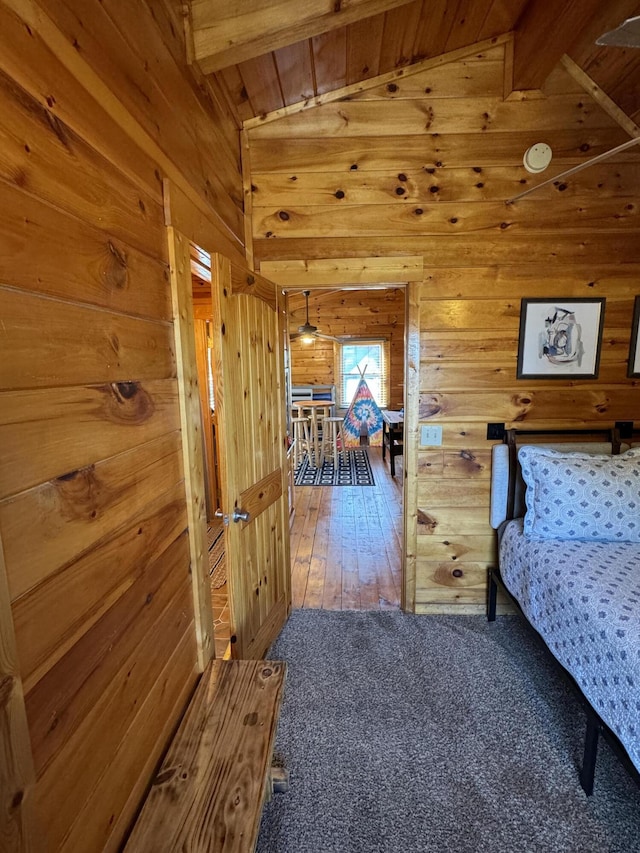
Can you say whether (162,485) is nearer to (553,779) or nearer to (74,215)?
(74,215)

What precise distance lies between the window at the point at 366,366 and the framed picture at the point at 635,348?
18.9 ft


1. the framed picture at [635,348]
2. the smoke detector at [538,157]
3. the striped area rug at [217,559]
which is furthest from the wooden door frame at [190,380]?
the framed picture at [635,348]

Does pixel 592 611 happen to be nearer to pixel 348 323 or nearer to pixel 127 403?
pixel 127 403

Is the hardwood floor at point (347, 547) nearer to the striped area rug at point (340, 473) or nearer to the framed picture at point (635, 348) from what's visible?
the striped area rug at point (340, 473)

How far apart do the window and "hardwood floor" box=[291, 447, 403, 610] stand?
323cm

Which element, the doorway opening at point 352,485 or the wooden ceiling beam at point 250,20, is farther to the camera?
the doorway opening at point 352,485

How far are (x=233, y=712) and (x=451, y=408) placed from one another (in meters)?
1.81

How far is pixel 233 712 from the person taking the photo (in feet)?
3.97

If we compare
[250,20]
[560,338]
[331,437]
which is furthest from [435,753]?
[331,437]

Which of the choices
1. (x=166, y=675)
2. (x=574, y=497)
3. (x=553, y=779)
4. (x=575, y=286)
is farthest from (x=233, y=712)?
(x=575, y=286)

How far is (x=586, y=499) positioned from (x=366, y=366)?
6292mm

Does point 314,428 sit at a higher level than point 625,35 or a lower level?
lower

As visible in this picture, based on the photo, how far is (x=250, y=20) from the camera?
1.44 meters

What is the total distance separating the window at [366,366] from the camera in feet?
25.8
